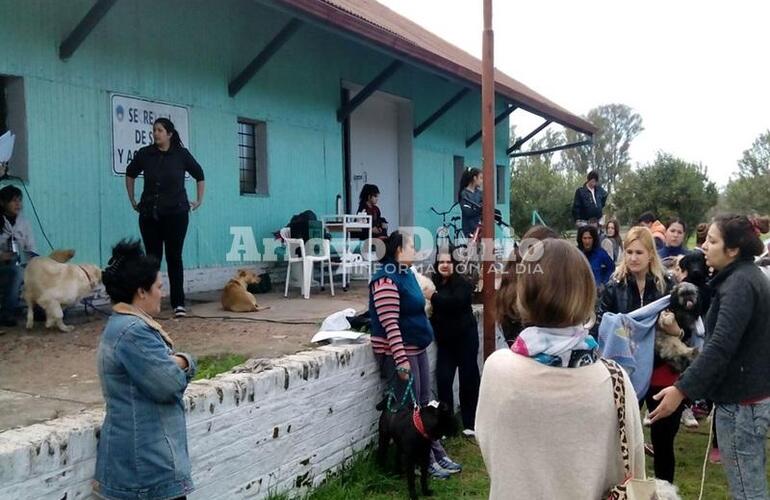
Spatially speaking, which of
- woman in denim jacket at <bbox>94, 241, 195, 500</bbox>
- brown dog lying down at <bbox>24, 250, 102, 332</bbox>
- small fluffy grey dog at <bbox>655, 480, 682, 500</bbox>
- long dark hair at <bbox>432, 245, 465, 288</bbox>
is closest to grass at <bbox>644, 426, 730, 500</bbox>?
long dark hair at <bbox>432, 245, 465, 288</bbox>

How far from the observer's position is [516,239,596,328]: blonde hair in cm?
198

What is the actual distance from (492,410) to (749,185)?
4483 centimetres

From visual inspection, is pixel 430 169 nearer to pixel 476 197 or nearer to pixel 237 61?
pixel 476 197

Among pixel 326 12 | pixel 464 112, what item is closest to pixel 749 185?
pixel 464 112

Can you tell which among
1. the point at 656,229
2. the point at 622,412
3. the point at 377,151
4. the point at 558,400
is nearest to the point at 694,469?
the point at 622,412

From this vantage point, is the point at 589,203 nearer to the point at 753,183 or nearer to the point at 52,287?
the point at 52,287

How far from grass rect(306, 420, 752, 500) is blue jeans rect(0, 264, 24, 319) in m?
3.01

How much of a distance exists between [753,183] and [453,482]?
42.5m

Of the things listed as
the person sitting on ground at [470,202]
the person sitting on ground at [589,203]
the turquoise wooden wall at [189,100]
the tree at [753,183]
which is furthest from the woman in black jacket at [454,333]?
the tree at [753,183]

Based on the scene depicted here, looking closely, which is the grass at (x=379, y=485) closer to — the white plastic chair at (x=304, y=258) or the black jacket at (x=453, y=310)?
the black jacket at (x=453, y=310)

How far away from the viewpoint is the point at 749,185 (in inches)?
1618

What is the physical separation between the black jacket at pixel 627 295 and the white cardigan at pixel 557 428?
2.46m

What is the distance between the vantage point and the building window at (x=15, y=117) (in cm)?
611

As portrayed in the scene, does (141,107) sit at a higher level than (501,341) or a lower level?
higher
